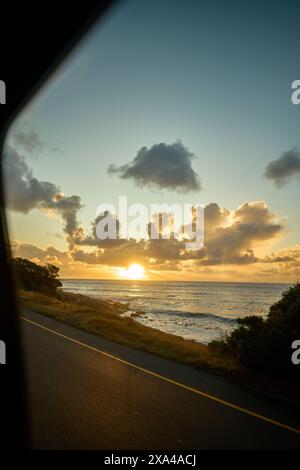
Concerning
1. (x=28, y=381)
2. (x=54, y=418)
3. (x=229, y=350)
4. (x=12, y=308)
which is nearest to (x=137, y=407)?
(x=54, y=418)

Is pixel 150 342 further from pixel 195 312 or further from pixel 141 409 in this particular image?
pixel 195 312

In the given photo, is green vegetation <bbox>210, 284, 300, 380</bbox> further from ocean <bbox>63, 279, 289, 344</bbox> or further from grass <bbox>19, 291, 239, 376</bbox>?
ocean <bbox>63, 279, 289, 344</bbox>

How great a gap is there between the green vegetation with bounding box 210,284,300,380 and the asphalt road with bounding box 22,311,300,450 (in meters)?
1.47

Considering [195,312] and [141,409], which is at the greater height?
[141,409]

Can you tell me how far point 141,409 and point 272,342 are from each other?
505 cm

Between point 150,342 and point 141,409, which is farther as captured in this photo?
point 150,342

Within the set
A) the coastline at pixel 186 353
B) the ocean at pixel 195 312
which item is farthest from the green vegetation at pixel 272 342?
the ocean at pixel 195 312

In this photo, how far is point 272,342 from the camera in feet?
35.1

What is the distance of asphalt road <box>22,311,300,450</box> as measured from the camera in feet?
19.3

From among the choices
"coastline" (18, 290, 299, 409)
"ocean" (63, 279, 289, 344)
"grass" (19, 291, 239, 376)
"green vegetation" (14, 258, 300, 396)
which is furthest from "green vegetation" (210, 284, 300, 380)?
"ocean" (63, 279, 289, 344)

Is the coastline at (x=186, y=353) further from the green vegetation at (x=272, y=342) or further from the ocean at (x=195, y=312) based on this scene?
the ocean at (x=195, y=312)

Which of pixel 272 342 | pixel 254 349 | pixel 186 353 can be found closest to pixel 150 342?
pixel 186 353

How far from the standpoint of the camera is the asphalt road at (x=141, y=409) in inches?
231
